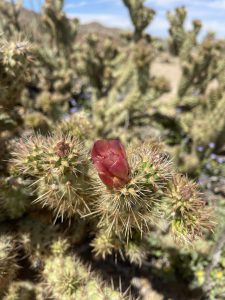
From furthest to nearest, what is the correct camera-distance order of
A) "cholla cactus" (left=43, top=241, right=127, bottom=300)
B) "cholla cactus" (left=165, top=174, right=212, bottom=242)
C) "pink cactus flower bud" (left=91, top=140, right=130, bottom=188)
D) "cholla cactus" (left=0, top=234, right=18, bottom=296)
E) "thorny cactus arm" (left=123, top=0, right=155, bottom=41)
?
"thorny cactus arm" (left=123, top=0, right=155, bottom=41) < "cholla cactus" (left=0, top=234, right=18, bottom=296) < "cholla cactus" (left=43, top=241, right=127, bottom=300) < "cholla cactus" (left=165, top=174, right=212, bottom=242) < "pink cactus flower bud" (left=91, top=140, right=130, bottom=188)

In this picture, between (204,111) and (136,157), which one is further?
(204,111)

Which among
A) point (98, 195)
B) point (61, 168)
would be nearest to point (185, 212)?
point (98, 195)

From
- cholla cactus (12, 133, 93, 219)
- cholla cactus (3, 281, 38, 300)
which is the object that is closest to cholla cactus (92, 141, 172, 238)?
cholla cactus (12, 133, 93, 219)

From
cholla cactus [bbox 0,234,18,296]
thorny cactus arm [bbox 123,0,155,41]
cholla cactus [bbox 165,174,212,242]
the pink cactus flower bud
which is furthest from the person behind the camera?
thorny cactus arm [bbox 123,0,155,41]

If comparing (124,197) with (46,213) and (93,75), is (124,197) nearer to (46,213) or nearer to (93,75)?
(46,213)

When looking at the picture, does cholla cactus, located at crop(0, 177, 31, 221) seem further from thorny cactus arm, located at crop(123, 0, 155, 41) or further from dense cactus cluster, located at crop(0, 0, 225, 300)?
thorny cactus arm, located at crop(123, 0, 155, 41)

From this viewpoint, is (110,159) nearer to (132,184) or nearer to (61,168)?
(132,184)

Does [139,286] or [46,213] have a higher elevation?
[46,213]

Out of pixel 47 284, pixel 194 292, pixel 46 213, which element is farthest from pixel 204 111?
pixel 47 284

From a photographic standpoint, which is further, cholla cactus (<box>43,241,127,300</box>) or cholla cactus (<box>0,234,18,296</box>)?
cholla cactus (<box>0,234,18,296</box>)
